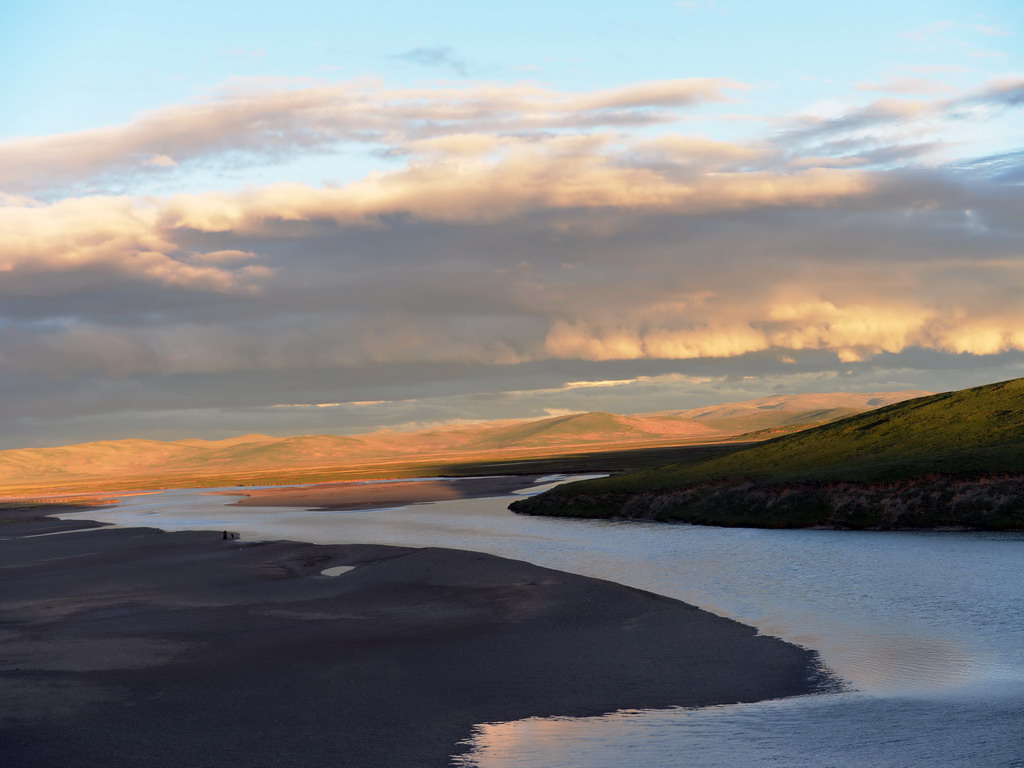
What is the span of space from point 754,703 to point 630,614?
400 inches

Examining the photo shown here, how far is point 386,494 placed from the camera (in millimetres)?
110500

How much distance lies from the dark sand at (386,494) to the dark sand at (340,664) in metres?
54.8

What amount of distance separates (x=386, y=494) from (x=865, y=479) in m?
67.1

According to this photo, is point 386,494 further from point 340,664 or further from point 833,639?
point 833,639

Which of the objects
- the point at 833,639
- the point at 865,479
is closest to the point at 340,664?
the point at 833,639

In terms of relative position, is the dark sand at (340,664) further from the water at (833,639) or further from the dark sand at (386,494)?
the dark sand at (386,494)

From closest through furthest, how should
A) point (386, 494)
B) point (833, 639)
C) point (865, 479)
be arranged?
point (833, 639)
point (865, 479)
point (386, 494)

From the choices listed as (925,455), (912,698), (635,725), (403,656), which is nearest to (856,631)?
(912,698)

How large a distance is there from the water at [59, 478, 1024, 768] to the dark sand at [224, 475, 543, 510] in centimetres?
3973

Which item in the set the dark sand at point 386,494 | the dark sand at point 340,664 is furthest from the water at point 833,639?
the dark sand at point 386,494

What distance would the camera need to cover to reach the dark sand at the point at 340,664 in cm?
1753

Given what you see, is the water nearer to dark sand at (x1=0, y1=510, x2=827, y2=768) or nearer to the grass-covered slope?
dark sand at (x1=0, y1=510, x2=827, y2=768)

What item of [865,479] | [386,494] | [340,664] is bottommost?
[386,494]

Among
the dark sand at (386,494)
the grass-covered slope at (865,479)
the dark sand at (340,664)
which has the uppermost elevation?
the grass-covered slope at (865,479)
